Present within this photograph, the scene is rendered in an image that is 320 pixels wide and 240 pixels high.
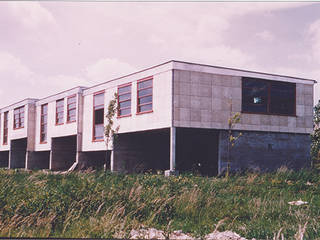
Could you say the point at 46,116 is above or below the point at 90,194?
above

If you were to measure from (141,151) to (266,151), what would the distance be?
9.30m

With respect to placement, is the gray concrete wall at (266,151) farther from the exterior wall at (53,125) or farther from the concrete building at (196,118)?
the exterior wall at (53,125)

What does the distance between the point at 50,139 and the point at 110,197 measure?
29.9 m

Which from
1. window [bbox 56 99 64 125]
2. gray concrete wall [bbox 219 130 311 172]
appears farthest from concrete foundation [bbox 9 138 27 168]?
gray concrete wall [bbox 219 130 311 172]

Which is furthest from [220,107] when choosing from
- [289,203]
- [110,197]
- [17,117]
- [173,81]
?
[17,117]

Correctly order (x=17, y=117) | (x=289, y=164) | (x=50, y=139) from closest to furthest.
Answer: (x=289, y=164) → (x=50, y=139) → (x=17, y=117)

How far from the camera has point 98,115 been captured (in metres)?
33.9

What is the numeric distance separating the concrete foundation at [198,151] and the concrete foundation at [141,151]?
4.22 ft

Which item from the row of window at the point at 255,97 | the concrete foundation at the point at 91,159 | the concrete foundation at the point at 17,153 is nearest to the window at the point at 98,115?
the row of window at the point at 255,97

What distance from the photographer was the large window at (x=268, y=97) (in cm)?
2861

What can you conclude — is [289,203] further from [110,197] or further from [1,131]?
[1,131]

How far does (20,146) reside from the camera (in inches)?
1906

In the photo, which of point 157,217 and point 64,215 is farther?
point 157,217

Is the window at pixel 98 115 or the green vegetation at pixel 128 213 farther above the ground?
the window at pixel 98 115
